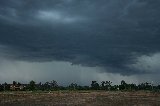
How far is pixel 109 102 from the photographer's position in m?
67.8

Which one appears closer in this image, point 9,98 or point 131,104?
point 131,104

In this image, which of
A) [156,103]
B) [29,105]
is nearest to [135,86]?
[156,103]

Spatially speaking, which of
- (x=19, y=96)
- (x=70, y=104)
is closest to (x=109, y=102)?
(x=70, y=104)

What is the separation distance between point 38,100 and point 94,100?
13.3 meters

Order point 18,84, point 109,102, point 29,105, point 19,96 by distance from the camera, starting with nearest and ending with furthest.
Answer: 1. point 29,105
2. point 109,102
3. point 19,96
4. point 18,84

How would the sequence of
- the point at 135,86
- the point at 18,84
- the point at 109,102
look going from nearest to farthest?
1. the point at 109,102
2. the point at 18,84
3. the point at 135,86

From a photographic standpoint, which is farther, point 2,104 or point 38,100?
point 38,100

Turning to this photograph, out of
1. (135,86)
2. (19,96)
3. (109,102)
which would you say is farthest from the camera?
(135,86)

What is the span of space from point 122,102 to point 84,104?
9.62 metres

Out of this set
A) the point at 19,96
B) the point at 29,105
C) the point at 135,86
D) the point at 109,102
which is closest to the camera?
the point at 29,105

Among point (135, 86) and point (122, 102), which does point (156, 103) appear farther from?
point (135, 86)

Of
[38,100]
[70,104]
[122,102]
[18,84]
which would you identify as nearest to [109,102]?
[122,102]

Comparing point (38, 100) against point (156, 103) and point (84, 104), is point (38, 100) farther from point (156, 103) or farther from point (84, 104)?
point (156, 103)

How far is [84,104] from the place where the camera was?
64688 millimetres
